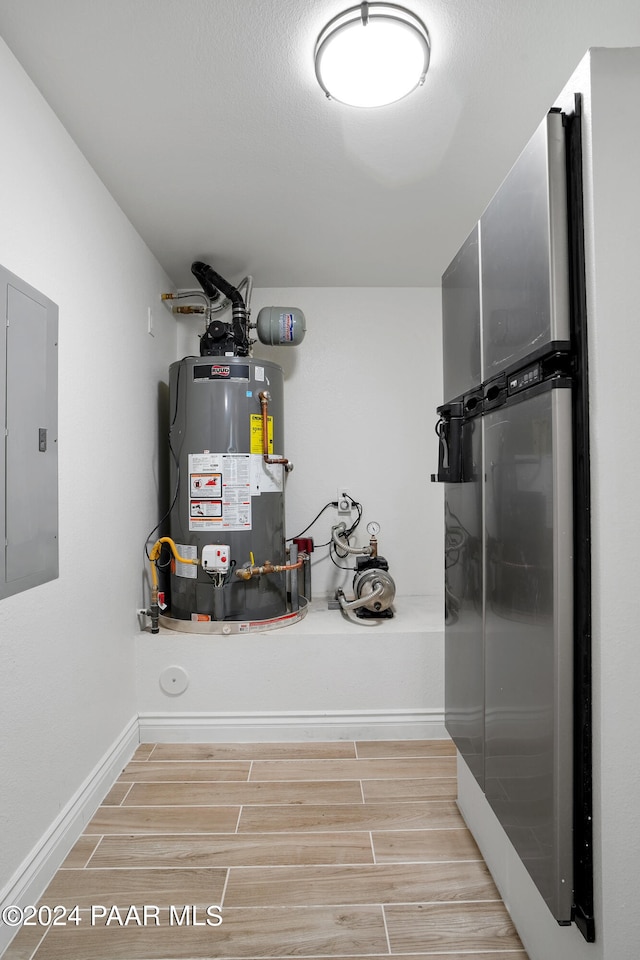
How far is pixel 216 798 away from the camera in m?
2.07

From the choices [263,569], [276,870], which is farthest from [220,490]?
[276,870]

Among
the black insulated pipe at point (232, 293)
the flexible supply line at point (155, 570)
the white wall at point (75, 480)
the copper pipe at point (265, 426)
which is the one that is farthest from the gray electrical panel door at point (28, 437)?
the black insulated pipe at point (232, 293)

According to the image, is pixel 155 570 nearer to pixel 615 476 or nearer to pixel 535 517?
Result: pixel 535 517

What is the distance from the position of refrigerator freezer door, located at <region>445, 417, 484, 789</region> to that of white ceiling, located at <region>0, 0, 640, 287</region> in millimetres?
1042

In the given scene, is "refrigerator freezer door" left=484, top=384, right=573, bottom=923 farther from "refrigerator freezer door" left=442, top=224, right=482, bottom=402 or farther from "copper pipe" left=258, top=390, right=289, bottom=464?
"copper pipe" left=258, top=390, right=289, bottom=464

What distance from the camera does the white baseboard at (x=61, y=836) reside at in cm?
145

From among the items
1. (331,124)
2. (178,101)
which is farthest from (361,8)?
(178,101)

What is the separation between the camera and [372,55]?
1472 millimetres

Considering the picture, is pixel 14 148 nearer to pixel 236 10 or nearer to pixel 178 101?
pixel 178 101

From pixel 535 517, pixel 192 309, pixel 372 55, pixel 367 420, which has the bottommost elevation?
pixel 535 517

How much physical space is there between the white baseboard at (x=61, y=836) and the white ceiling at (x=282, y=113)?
224 cm

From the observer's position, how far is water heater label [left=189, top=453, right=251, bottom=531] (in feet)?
8.48

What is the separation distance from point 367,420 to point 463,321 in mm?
1694

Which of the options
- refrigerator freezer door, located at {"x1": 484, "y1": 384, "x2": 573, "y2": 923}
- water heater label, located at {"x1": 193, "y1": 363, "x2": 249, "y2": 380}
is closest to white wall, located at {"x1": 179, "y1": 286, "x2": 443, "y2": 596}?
water heater label, located at {"x1": 193, "y1": 363, "x2": 249, "y2": 380}
